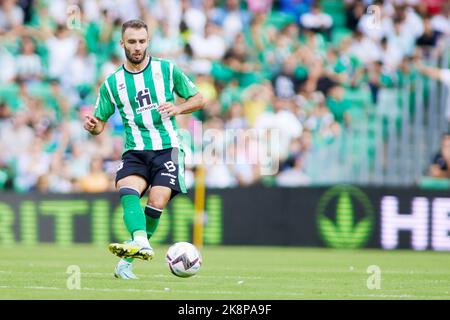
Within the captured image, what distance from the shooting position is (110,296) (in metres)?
9.77

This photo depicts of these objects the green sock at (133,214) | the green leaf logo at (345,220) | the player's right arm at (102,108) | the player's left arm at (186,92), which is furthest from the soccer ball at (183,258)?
the green leaf logo at (345,220)

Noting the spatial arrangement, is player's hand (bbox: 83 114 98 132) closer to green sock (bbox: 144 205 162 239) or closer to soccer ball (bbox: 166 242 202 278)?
green sock (bbox: 144 205 162 239)

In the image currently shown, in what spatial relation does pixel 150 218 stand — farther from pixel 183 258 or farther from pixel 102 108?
pixel 102 108

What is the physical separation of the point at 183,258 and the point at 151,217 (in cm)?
77

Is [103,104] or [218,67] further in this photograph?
[218,67]

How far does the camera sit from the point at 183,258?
37.3 feet

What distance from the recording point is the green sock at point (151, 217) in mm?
11875

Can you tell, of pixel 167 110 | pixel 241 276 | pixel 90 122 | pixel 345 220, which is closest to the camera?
pixel 167 110

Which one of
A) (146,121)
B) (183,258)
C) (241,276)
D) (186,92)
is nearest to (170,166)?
(146,121)

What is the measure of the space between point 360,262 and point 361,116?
506 centimetres

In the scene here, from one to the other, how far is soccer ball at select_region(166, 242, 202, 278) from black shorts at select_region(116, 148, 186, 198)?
0.77m

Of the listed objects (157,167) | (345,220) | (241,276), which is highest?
(157,167)

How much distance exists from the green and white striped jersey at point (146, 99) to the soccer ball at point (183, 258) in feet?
3.94

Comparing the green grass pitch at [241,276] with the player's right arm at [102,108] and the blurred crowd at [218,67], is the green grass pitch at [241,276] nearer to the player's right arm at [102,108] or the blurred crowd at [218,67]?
the player's right arm at [102,108]
